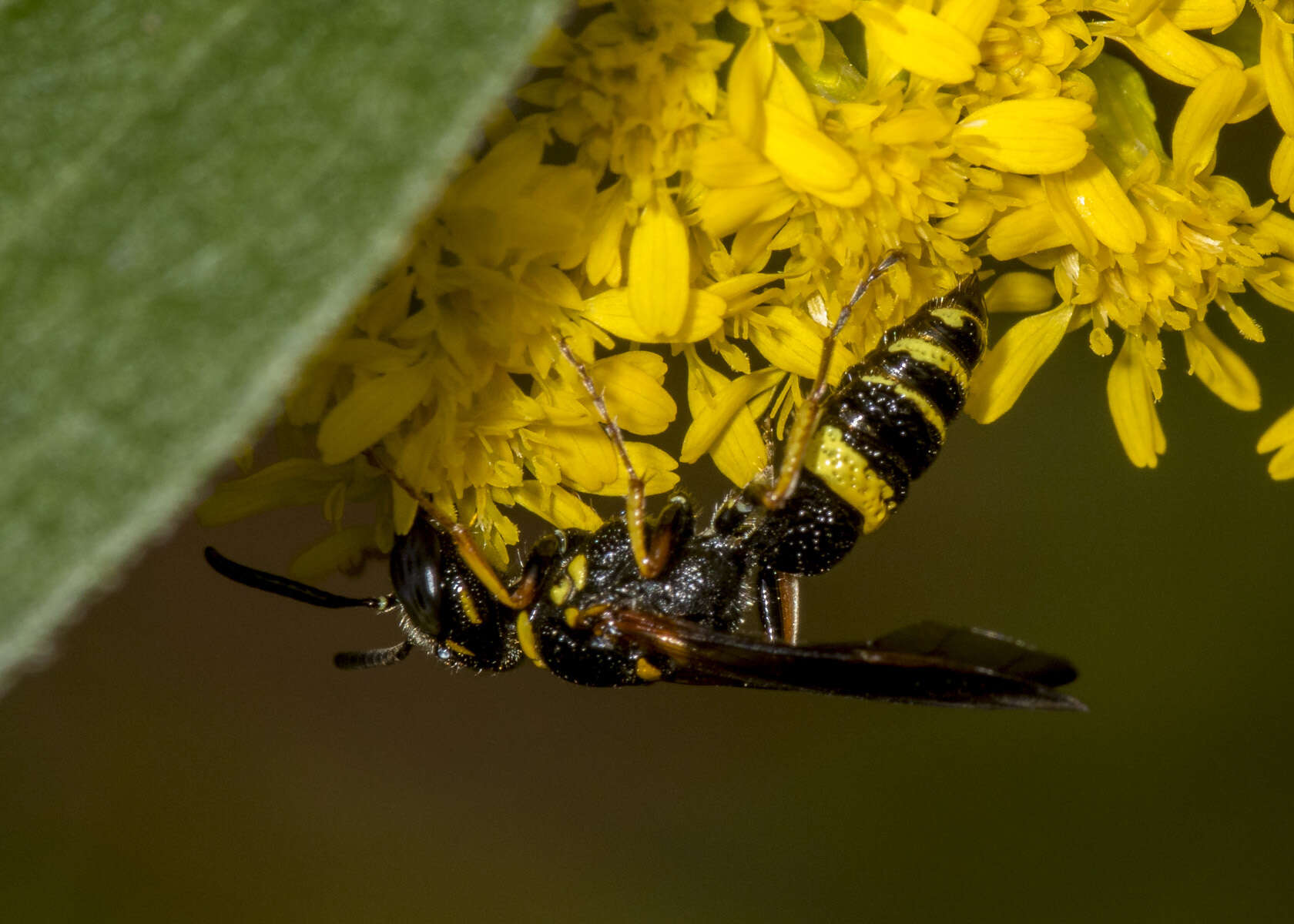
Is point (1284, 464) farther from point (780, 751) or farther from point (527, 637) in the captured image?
point (780, 751)

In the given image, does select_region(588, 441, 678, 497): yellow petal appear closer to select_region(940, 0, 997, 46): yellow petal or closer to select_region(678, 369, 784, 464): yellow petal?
select_region(678, 369, 784, 464): yellow petal

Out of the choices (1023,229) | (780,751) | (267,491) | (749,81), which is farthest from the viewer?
(780,751)

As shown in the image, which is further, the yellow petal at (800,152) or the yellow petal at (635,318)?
the yellow petal at (635,318)

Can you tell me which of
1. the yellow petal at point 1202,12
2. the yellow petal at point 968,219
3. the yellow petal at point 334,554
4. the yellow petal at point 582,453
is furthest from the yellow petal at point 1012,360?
the yellow petal at point 334,554

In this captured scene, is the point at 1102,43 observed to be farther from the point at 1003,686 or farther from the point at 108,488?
the point at 108,488

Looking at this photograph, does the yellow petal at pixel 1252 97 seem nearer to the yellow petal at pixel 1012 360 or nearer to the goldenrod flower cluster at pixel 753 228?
the goldenrod flower cluster at pixel 753 228

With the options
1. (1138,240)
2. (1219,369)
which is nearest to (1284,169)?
(1138,240)

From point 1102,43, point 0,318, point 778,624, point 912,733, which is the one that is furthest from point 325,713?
point 0,318
